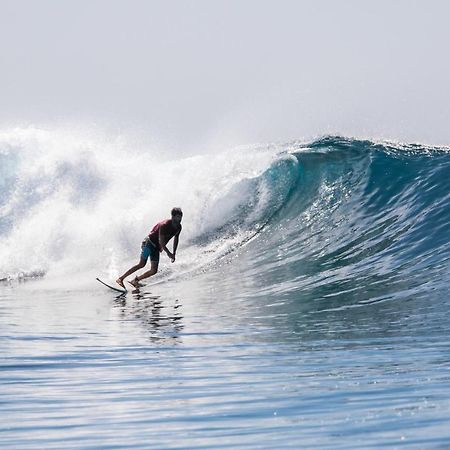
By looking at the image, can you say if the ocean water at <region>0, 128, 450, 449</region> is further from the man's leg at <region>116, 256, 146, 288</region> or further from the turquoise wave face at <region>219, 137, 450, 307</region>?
the man's leg at <region>116, 256, 146, 288</region>

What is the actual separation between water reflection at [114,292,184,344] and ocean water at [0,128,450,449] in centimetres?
5

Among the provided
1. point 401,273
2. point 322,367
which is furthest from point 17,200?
point 322,367

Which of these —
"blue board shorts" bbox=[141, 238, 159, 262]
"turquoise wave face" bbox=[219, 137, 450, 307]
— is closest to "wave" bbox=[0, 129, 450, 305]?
"turquoise wave face" bbox=[219, 137, 450, 307]

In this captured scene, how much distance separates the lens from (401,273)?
1216 centimetres

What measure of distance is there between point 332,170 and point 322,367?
12.8 m

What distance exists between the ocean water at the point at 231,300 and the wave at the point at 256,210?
0.05 metres

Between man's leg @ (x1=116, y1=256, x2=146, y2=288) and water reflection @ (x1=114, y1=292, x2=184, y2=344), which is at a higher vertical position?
man's leg @ (x1=116, y1=256, x2=146, y2=288)

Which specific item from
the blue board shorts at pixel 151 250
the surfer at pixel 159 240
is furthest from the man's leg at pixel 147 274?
the blue board shorts at pixel 151 250

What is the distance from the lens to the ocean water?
475 cm

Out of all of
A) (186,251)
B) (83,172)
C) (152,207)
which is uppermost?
(83,172)

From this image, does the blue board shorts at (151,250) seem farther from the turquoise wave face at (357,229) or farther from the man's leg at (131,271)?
the turquoise wave face at (357,229)

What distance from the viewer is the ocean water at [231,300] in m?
4.75

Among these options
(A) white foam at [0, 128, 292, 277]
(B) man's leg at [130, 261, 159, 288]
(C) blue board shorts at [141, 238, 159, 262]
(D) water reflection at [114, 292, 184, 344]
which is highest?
(A) white foam at [0, 128, 292, 277]

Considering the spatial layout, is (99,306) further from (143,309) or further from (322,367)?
(322,367)
